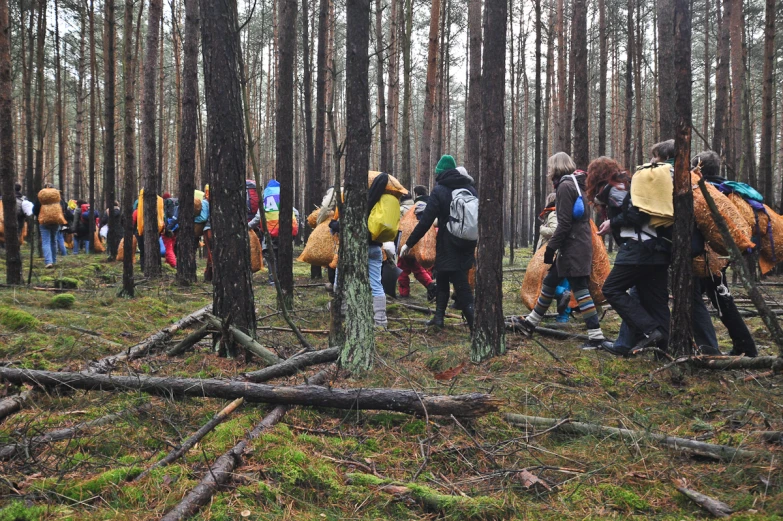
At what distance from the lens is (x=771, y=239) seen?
451cm

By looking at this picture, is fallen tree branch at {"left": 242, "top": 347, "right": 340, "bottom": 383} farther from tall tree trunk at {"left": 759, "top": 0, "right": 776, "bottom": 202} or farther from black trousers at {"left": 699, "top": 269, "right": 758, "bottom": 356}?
tall tree trunk at {"left": 759, "top": 0, "right": 776, "bottom": 202}

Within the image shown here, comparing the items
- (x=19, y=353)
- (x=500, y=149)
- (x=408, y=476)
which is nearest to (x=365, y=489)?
(x=408, y=476)

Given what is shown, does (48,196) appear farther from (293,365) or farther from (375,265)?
(293,365)

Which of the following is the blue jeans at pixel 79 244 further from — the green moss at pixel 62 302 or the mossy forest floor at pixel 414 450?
the mossy forest floor at pixel 414 450

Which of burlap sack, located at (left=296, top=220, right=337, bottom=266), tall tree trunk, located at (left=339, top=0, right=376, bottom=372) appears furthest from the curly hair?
burlap sack, located at (left=296, top=220, right=337, bottom=266)

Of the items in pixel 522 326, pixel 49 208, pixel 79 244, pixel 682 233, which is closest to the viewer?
pixel 682 233

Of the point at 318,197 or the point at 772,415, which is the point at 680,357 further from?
the point at 318,197

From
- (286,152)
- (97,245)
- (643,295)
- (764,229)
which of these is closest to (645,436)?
(643,295)

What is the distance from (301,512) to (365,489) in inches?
12.6

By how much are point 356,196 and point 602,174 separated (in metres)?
2.64

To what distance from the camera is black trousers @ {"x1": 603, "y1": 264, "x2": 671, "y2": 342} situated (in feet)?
15.9

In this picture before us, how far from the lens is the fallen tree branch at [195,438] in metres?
2.57

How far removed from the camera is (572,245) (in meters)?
5.60

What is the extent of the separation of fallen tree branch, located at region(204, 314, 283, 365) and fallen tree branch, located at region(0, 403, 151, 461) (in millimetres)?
1027
